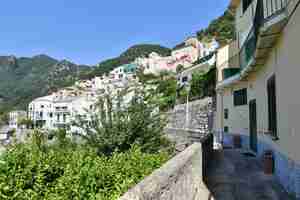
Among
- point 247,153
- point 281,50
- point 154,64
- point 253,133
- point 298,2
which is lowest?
point 247,153

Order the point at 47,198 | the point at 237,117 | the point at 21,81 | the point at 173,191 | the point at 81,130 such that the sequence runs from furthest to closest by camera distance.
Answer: the point at 21,81 → the point at 237,117 → the point at 81,130 → the point at 47,198 → the point at 173,191

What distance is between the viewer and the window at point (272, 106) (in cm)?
838

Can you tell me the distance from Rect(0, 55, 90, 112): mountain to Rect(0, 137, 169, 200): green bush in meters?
133

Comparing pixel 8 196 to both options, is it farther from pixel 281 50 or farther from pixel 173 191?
pixel 281 50

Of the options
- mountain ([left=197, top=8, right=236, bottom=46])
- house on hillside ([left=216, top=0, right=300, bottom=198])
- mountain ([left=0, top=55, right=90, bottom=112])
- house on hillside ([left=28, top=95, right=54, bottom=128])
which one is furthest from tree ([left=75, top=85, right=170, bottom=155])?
mountain ([left=0, top=55, right=90, bottom=112])

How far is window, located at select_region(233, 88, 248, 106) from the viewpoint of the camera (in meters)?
14.3

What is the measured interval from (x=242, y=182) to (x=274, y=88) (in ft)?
9.07

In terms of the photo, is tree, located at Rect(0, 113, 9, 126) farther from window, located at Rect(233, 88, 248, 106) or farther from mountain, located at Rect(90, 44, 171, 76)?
window, located at Rect(233, 88, 248, 106)

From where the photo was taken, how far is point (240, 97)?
49.6ft

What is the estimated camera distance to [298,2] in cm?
544

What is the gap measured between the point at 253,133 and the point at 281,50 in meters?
6.28

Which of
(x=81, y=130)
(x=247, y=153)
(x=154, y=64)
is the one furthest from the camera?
(x=154, y=64)

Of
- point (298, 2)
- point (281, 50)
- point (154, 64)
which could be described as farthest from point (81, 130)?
point (154, 64)

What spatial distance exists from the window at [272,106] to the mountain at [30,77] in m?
134
